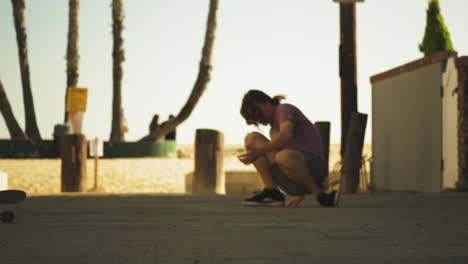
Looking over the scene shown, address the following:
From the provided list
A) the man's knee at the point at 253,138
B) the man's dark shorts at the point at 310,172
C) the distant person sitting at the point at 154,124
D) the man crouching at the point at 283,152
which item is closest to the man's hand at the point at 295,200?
the man crouching at the point at 283,152

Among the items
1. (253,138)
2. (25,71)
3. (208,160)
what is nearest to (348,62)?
(208,160)

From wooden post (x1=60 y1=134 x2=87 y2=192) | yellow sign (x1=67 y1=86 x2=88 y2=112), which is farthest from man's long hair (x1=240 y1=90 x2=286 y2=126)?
yellow sign (x1=67 y1=86 x2=88 y2=112)

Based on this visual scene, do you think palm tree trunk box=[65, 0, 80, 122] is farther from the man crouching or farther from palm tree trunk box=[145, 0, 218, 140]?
the man crouching

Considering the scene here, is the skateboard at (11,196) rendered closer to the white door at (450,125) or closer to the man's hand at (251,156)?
the man's hand at (251,156)

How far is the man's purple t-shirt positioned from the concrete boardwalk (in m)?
0.62

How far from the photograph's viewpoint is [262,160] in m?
7.56

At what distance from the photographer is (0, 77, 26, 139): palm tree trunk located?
26.8 meters

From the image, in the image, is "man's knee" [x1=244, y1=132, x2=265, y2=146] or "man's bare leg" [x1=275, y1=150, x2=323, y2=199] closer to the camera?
"man's bare leg" [x1=275, y1=150, x2=323, y2=199]

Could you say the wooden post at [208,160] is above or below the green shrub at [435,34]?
below

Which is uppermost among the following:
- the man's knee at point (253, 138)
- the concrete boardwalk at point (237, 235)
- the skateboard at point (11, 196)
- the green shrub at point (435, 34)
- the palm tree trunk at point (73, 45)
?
the palm tree trunk at point (73, 45)

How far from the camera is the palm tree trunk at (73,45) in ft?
92.0

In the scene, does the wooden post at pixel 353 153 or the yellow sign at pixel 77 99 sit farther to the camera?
the yellow sign at pixel 77 99

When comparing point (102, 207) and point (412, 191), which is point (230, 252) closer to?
point (102, 207)

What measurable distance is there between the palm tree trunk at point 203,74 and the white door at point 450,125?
14.8 m
